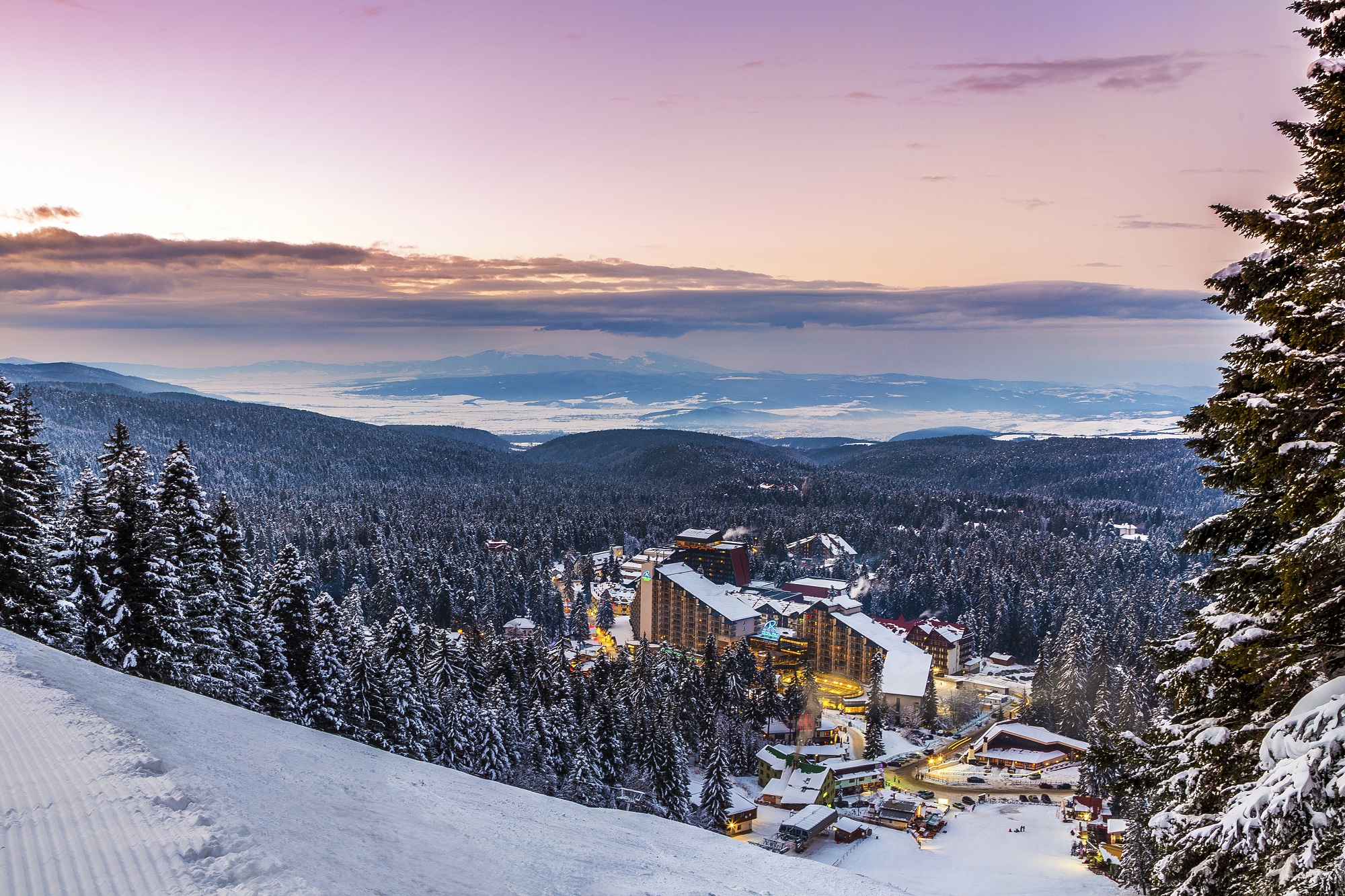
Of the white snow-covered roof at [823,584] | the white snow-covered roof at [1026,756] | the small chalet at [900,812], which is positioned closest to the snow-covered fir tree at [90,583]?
the small chalet at [900,812]

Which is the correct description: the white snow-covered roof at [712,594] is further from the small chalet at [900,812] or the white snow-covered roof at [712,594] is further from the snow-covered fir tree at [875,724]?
the small chalet at [900,812]

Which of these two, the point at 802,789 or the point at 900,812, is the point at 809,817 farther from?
the point at 900,812

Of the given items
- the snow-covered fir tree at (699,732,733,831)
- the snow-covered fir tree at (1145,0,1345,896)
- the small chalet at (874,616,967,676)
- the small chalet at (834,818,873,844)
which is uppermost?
the snow-covered fir tree at (1145,0,1345,896)

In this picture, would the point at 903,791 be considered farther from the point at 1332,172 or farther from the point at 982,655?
the point at 1332,172

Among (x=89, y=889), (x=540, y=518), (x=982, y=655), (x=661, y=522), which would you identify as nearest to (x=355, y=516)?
(x=540, y=518)

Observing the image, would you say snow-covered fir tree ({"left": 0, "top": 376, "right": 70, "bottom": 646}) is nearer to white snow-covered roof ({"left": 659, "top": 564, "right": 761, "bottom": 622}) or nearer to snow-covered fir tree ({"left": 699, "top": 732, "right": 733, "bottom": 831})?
snow-covered fir tree ({"left": 699, "top": 732, "right": 733, "bottom": 831})

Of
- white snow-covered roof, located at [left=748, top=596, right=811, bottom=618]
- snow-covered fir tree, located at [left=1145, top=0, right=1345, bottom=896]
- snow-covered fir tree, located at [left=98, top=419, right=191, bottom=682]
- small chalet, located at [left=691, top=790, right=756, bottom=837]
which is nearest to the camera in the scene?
snow-covered fir tree, located at [left=1145, top=0, right=1345, bottom=896]

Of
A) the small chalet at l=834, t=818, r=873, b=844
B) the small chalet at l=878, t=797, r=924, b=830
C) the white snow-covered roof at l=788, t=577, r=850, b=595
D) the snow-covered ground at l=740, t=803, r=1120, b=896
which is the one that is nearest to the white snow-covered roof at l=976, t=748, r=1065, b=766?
the snow-covered ground at l=740, t=803, r=1120, b=896

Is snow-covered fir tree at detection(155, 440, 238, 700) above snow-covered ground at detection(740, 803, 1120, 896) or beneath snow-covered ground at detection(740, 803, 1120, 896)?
above
